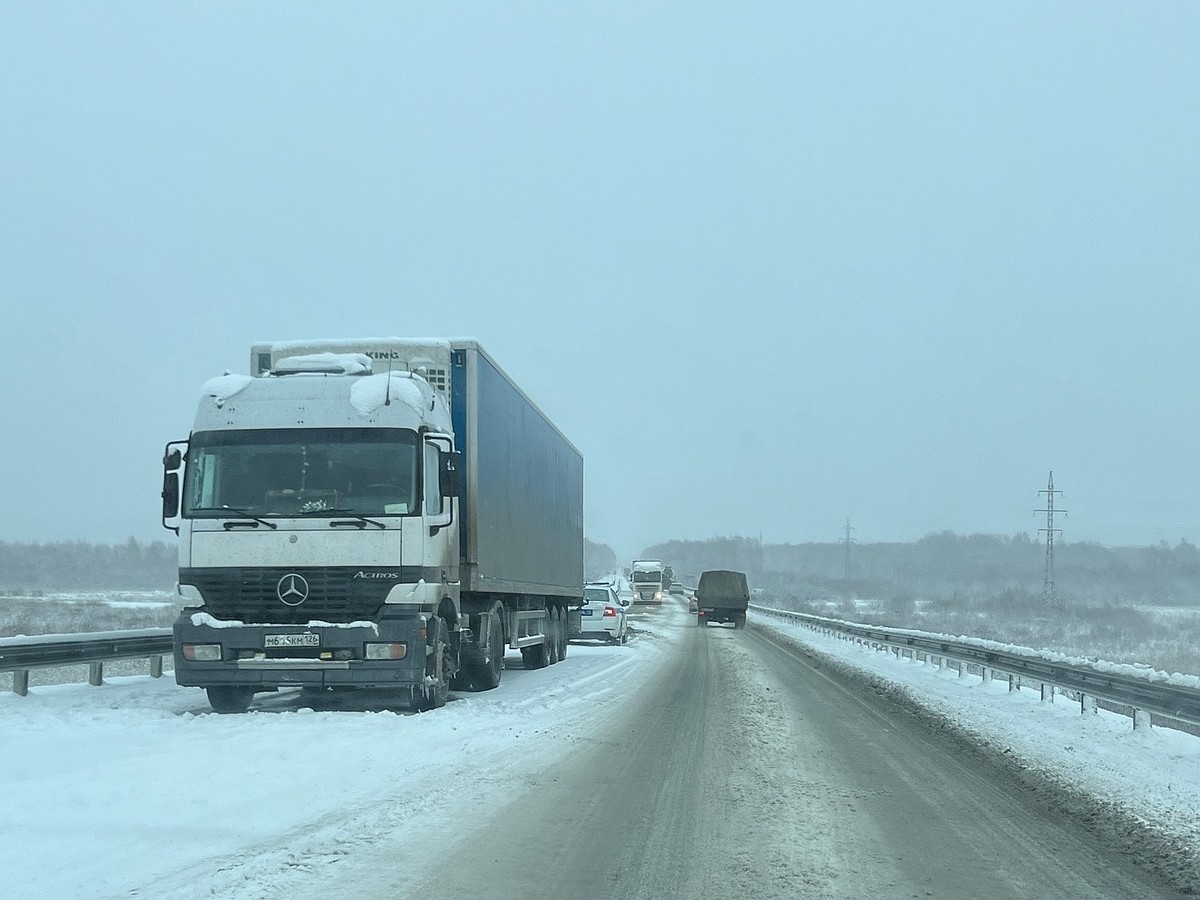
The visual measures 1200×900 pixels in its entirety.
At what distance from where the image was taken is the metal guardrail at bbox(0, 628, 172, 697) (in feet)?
43.0

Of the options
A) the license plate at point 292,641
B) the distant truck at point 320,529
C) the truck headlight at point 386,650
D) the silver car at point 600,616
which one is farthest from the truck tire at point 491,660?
the silver car at point 600,616

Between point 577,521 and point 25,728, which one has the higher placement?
point 577,521

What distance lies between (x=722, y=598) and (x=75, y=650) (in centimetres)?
3374

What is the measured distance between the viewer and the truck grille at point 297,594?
12.4 metres

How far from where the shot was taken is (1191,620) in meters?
61.5

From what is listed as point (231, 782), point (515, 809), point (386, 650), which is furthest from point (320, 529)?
point (515, 809)

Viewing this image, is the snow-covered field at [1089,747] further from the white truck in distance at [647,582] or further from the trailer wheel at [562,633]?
the white truck in distance at [647,582]

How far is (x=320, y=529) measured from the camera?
12469 millimetres

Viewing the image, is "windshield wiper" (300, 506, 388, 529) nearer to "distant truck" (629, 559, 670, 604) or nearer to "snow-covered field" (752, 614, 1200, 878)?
"snow-covered field" (752, 614, 1200, 878)

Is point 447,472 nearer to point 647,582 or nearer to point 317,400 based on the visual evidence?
point 317,400

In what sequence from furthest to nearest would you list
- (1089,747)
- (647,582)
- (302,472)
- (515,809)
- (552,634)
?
1. (647,582)
2. (552,634)
3. (302,472)
4. (1089,747)
5. (515,809)

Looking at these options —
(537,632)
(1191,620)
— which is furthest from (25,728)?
(1191,620)

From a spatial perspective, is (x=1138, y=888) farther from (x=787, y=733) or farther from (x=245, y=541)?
(x=245, y=541)

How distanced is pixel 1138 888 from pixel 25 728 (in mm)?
9090
